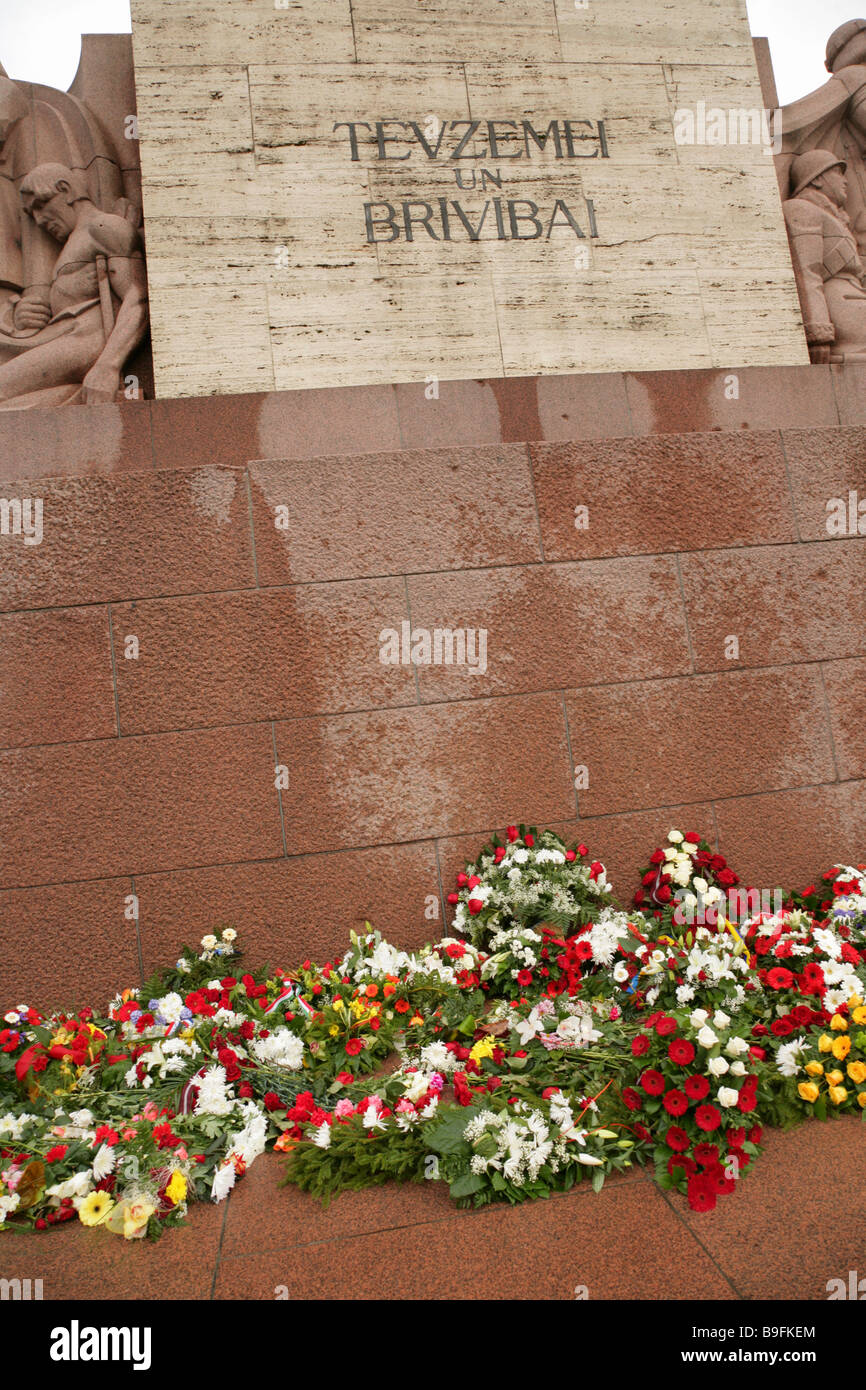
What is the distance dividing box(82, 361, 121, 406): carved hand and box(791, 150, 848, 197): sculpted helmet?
4.37 meters

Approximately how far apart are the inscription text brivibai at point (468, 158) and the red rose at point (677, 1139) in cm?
455

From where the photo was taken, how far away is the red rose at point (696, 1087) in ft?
8.80

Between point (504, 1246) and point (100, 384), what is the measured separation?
14.4 ft

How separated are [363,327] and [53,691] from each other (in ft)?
8.35

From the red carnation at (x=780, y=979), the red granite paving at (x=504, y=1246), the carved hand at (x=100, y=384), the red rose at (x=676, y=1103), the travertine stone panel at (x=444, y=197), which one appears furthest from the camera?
the travertine stone panel at (x=444, y=197)

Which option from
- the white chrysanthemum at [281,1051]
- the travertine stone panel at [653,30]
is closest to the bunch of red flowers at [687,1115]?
the white chrysanthemum at [281,1051]

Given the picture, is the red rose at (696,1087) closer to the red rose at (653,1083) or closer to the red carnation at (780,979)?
the red rose at (653,1083)

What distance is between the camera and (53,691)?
4.14 metres

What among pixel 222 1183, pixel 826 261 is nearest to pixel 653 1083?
pixel 222 1183

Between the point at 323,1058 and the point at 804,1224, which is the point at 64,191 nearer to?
the point at 323,1058

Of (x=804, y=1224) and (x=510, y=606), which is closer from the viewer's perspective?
(x=804, y=1224)

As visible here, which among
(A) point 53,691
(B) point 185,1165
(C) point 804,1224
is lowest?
(C) point 804,1224

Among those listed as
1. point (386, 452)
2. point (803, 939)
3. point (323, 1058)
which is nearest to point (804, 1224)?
point (803, 939)

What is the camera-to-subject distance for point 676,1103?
8.86 feet
